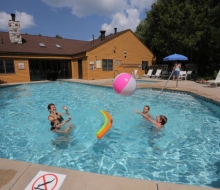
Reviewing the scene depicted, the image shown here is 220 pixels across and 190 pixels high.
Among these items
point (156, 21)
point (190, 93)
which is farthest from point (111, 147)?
point (156, 21)

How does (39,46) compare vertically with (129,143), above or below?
above

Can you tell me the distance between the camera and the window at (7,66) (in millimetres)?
17094

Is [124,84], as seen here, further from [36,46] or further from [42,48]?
[36,46]

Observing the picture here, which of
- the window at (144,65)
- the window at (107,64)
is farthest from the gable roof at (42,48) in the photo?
the window at (144,65)

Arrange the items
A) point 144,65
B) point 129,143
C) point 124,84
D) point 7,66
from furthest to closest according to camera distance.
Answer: point 144,65 < point 7,66 < point 129,143 < point 124,84

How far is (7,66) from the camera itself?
684 inches

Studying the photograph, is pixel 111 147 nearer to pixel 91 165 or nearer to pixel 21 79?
pixel 91 165

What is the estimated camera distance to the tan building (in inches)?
704

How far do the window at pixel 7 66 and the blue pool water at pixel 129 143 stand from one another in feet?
34.6

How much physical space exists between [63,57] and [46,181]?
20.5 meters

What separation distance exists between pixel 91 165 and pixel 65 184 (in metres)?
1.74

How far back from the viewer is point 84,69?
65.0 feet

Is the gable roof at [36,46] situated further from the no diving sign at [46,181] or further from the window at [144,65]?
the no diving sign at [46,181]

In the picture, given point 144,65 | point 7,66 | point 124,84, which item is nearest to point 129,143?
point 124,84
